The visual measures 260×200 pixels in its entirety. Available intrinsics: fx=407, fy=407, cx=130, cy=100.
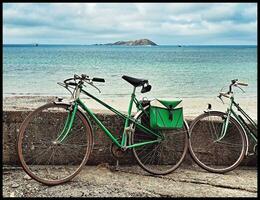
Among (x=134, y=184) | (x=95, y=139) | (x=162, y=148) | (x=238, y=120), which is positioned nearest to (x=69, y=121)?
(x=95, y=139)

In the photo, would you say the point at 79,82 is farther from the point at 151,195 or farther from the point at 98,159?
the point at 151,195

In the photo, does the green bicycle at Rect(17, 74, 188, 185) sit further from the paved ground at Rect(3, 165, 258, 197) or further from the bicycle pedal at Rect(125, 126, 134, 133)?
the paved ground at Rect(3, 165, 258, 197)

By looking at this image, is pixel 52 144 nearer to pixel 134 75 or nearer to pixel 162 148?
pixel 162 148

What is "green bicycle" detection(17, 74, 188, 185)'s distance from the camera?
15.6 ft

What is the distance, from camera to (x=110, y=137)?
15.4ft

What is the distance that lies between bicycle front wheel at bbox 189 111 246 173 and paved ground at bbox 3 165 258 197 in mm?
247

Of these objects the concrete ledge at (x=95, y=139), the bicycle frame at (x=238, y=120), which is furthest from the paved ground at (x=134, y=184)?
the bicycle frame at (x=238, y=120)

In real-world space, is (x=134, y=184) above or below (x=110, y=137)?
below

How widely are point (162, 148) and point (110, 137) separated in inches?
31.0

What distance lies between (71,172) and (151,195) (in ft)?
3.49

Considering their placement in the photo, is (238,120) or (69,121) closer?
(69,121)

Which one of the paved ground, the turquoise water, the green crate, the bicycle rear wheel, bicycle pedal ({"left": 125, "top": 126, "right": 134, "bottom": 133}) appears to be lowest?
the paved ground

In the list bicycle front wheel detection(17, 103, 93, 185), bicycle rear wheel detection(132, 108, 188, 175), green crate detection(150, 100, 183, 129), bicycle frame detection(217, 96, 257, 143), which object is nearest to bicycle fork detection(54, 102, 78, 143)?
bicycle front wheel detection(17, 103, 93, 185)

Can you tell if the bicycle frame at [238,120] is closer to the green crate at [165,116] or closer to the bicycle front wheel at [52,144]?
the green crate at [165,116]
